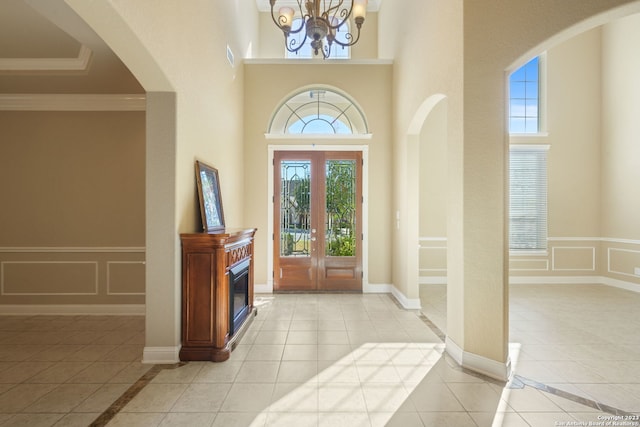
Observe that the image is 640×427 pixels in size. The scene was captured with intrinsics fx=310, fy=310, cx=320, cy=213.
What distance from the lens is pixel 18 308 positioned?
4184 mm

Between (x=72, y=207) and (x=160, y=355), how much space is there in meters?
2.71

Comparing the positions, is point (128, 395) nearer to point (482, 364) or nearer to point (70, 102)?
point (482, 364)

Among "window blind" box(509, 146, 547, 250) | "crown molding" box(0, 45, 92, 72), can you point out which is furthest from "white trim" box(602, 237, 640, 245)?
"crown molding" box(0, 45, 92, 72)

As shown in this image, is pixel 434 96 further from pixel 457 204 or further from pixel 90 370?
pixel 90 370

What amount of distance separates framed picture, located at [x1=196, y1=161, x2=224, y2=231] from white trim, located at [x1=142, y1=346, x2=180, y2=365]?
1.15 metres

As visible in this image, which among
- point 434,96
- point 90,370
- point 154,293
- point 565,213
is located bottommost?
point 90,370

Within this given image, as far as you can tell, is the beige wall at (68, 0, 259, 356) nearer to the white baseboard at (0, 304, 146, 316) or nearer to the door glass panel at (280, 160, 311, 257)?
the white baseboard at (0, 304, 146, 316)

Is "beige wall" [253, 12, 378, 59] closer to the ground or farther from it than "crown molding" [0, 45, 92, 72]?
farther from it

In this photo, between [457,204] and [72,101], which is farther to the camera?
[72,101]

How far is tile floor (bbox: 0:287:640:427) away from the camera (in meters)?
2.10

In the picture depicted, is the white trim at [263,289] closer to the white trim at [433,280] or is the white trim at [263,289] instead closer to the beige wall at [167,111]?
the beige wall at [167,111]

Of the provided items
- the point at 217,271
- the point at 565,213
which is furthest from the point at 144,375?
the point at 565,213

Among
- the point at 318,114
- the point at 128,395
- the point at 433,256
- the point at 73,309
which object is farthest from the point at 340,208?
the point at 73,309

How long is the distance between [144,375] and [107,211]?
255 centimetres
